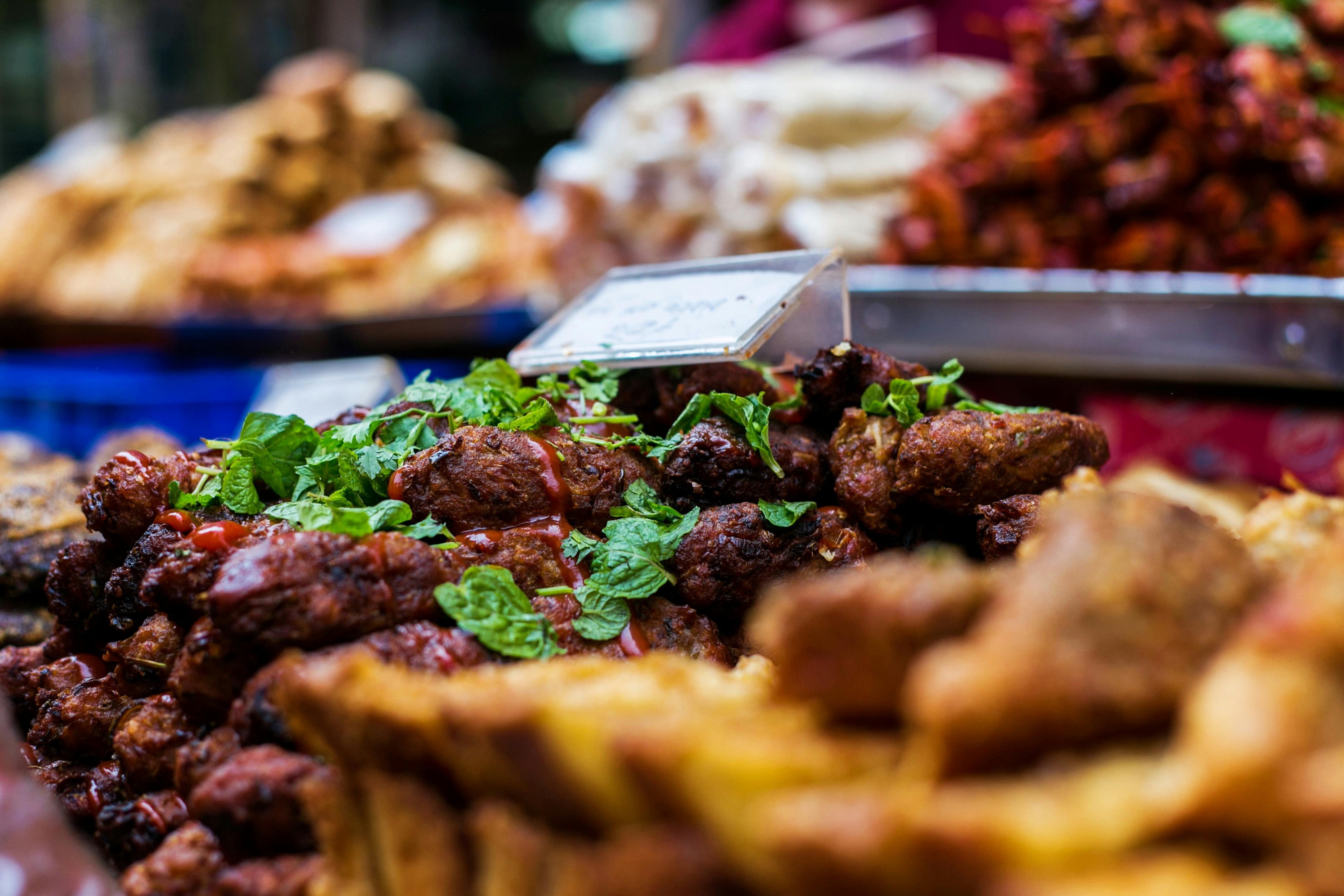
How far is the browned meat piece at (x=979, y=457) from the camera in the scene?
1.94 metres

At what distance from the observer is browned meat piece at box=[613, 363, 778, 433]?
7.23ft

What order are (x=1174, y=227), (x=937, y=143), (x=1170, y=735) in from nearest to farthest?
(x=1170, y=735) → (x=1174, y=227) → (x=937, y=143)

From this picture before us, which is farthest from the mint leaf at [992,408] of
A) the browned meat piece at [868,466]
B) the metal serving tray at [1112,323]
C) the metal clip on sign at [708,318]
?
the metal serving tray at [1112,323]

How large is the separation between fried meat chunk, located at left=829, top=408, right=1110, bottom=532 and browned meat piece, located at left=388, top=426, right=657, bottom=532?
47cm

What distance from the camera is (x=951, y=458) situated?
1.93 m

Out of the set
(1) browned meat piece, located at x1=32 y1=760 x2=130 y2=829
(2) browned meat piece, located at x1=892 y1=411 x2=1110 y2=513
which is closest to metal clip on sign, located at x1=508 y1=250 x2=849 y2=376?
(2) browned meat piece, located at x1=892 y1=411 x2=1110 y2=513

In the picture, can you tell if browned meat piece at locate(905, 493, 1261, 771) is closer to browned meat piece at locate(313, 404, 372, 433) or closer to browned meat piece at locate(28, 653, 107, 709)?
browned meat piece at locate(313, 404, 372, 433)

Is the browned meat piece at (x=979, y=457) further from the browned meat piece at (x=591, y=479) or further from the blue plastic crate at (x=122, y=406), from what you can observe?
the blue plastic crate at (x=122, y=406)

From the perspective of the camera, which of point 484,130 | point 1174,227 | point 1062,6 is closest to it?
point 1174,227

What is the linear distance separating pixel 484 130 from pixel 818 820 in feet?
32.8

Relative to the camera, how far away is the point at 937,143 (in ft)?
15.3

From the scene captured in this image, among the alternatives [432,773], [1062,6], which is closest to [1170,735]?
[432,773]

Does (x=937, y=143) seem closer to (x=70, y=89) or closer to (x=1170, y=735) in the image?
(x=1170, y=735)

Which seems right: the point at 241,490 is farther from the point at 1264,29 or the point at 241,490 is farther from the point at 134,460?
the point at 1264,29
